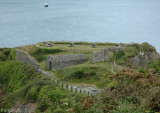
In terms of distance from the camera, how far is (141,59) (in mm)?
35344

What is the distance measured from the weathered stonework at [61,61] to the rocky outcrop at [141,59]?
7155mm

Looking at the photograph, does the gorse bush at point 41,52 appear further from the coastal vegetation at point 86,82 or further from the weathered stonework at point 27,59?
the weathered stonework at point 27,59

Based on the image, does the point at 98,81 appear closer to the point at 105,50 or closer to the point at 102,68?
the point at 102,68

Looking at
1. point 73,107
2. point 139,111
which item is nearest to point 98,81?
point 73,107

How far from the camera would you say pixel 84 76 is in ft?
96.0

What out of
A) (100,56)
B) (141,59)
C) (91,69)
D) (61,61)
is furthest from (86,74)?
(141,59)

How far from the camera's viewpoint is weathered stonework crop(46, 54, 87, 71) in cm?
3392

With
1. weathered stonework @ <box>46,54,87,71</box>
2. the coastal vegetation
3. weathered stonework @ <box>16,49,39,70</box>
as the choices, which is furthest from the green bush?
weathered stonework @ <box>46,54,87,71</box>

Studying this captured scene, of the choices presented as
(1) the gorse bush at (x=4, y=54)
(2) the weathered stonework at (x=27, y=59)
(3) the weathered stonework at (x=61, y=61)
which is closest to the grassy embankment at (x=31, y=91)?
(2) the weathered stonework at (x=27, y=59)

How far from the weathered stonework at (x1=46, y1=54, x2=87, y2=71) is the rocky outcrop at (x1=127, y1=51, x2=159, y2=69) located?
282 inches

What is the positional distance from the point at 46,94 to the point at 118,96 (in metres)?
8.55

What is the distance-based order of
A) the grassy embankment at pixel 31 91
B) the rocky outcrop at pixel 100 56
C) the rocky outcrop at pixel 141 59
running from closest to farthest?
the grassy embankment at pixel 31 91, the rocky outcrop at pixel 100 56, the rocky outcrop at pixel 141 59

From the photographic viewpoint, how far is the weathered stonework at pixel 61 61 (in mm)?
33919

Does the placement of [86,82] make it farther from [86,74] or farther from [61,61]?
[61,61]
